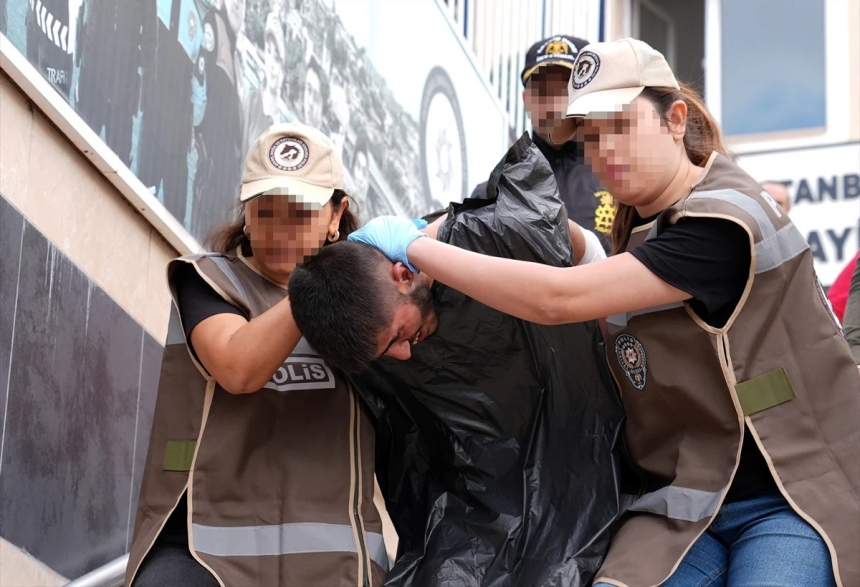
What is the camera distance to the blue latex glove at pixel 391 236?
5.13 feet

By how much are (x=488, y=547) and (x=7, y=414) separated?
3.33 feet

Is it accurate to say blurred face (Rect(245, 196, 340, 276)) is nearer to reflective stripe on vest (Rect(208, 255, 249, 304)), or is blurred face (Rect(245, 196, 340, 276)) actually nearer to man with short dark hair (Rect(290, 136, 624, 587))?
reflective stripe on vest (Rect(208, 255, 249, 304))

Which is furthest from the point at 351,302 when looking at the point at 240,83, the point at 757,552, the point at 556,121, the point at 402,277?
the point at 240,83

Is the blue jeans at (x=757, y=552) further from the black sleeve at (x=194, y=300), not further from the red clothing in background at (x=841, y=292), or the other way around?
the red clothing in background at (x=841, y=292)

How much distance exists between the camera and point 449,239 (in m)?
1.71

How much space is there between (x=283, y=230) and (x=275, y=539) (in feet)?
1.74

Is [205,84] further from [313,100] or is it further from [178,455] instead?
[178,455]

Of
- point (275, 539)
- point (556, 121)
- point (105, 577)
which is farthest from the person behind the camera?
point (556, 121)

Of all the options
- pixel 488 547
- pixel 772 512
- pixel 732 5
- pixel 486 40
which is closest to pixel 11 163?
pixel 488 547

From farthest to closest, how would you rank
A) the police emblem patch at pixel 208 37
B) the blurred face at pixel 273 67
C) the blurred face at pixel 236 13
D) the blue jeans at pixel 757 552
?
the blurred face at pixel 273 67 < the blurred face at pixel 236 13 < the police emblem patch at pixel 208 37 < the blue jeans at pixel 757 552

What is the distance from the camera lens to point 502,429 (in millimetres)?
1828

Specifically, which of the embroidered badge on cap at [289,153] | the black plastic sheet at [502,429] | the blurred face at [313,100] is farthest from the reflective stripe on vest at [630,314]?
the blurred face at [313,100]

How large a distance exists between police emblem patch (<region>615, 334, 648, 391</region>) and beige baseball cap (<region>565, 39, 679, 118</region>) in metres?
0.36

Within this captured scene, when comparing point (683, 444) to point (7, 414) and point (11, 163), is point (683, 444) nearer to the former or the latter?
point (7, 414)
